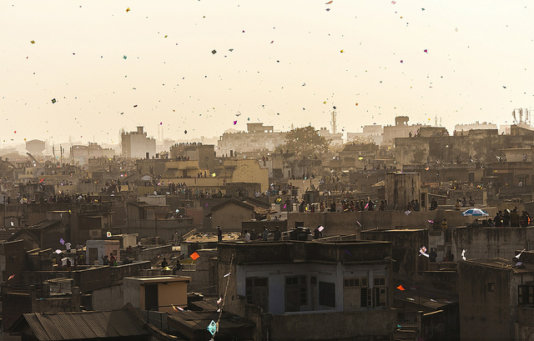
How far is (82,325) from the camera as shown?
25.8 m

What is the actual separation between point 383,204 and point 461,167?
4037cm

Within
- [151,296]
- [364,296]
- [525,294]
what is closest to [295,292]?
[364,296]

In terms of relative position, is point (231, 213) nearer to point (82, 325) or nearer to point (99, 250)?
A: point (99, 250)

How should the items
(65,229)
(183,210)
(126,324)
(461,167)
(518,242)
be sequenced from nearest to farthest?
(126,324) < (518,242) < (65,229) < (183,210) < (461,167)

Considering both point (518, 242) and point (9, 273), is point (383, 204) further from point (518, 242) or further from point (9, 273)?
point (9, 273)

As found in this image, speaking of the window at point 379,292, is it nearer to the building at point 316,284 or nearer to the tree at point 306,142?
the building at point 316,284

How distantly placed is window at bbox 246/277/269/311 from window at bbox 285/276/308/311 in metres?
0.54

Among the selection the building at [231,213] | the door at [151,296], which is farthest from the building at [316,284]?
the building at [231,213]

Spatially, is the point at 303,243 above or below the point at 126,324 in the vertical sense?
above

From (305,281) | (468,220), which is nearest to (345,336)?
(305,281)

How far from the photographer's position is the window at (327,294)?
26931 mm

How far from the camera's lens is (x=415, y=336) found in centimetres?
3098

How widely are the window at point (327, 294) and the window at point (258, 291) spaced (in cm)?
129

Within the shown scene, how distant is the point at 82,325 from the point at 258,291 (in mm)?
4251
